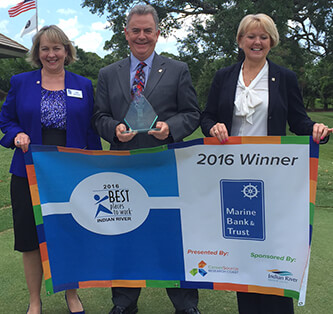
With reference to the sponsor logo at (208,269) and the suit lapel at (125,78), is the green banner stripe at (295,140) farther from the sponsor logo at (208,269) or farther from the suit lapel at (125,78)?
the suit lapel at (125,78)

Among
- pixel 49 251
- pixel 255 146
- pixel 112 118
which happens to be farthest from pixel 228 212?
pixel 49 251

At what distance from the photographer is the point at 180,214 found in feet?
8.29

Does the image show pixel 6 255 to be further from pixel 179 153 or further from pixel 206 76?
pixel 206 76

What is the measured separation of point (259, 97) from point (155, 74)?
74cm

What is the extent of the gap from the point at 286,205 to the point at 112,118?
4.29 ft

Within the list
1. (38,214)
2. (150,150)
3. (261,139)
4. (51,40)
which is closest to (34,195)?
(38,214)

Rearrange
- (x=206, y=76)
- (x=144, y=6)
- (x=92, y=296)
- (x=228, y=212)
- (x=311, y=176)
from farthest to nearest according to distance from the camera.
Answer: (x=206, y=76)
(x=92, y=296)
(x=144, y=6)
(x=228, y=212)
(x=311, y=176)

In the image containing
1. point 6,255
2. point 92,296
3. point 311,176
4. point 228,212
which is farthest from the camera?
Result: point 6,255

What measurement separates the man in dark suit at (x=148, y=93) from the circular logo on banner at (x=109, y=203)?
0.96ft

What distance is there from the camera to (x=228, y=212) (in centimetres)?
245

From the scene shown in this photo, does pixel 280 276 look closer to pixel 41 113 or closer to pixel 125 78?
pixel 125 78

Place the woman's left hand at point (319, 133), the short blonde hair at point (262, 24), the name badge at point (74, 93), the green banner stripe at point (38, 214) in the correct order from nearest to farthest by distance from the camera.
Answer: the woman's left hand at point (319, 133) → the short blonde hair at point (262, 24) → the green banner stripe at point (38, 214) → the name badge at point (74, 93)

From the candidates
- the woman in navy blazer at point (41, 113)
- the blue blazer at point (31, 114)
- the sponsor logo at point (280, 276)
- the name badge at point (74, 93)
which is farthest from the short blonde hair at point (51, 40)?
the sponsor logo at point (280, 276)

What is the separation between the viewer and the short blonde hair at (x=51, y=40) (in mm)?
2627
